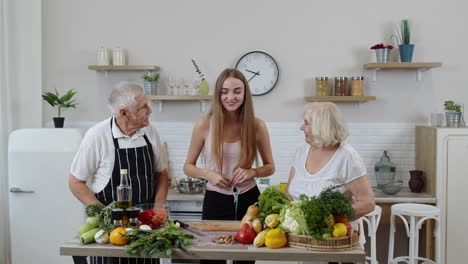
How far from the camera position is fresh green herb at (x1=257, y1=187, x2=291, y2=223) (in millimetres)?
2551

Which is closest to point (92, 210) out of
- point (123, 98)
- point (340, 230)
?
point (123, 98)

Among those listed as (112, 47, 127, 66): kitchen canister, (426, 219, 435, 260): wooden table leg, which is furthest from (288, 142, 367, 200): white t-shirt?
(112, 47, 127, 66): kitchen canister

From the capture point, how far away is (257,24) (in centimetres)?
543

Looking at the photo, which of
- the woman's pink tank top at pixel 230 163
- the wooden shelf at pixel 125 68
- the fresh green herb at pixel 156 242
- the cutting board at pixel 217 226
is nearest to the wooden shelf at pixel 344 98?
the wooden shelf at pixel 125 68

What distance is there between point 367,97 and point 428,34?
0.95 meters

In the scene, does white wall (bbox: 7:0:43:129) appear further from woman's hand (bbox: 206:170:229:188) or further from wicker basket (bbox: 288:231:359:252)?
wicker basket (bbox: 288:231:359:252)

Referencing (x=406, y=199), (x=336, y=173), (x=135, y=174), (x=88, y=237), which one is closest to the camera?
(x=88, y=237)

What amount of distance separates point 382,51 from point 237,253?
3.40m

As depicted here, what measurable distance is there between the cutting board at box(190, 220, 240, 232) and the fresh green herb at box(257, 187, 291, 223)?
239mm

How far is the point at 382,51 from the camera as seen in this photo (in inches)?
203

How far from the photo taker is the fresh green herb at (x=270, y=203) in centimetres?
255

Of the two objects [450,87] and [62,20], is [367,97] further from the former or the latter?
[62,20]

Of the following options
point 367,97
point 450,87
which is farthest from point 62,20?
point 450,87

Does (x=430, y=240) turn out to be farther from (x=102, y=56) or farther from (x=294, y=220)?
(x=102, y=56)
